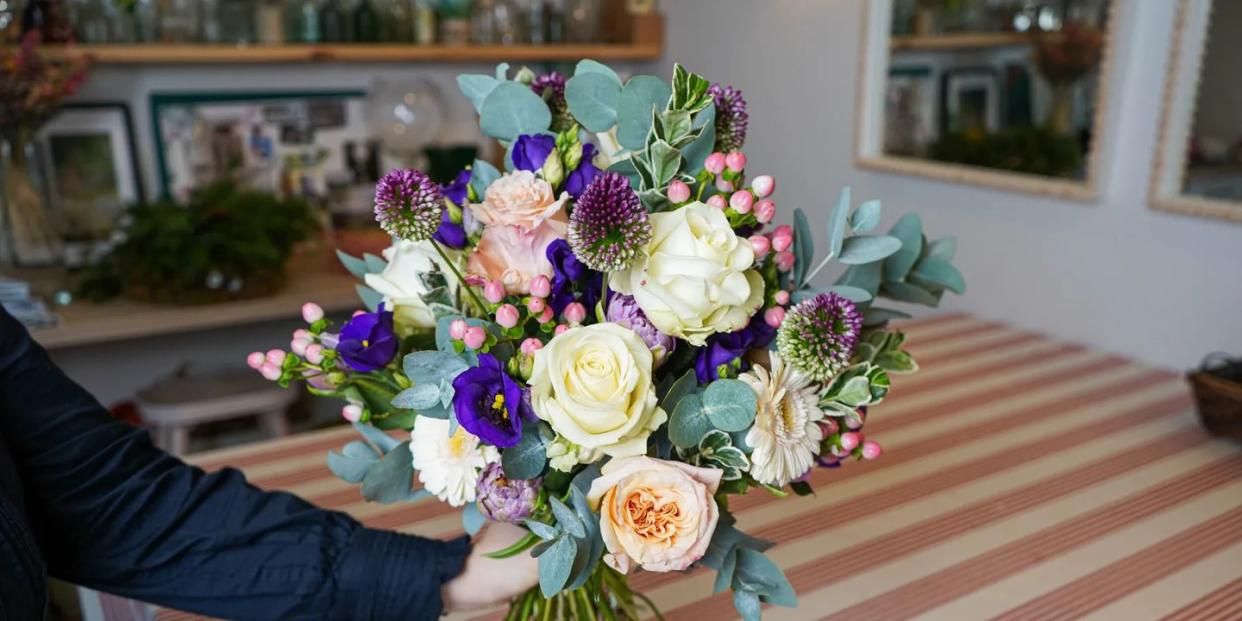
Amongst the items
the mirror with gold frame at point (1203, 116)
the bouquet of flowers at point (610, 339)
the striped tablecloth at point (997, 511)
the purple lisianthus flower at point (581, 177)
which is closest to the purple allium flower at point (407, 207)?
the bouquet of flowers at point (610, 339)

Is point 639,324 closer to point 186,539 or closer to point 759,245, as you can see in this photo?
point 759,245

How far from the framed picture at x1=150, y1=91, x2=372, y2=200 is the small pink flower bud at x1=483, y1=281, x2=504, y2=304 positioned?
2.16 metres

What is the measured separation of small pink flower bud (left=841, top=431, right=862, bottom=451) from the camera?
671mm

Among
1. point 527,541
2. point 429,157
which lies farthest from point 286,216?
point 527,541

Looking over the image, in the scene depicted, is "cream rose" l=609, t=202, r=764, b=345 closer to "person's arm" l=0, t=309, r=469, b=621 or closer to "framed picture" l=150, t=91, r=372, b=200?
"person's arm" l=0, t=309, r=469, b=621

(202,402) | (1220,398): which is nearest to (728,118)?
(1220,398)

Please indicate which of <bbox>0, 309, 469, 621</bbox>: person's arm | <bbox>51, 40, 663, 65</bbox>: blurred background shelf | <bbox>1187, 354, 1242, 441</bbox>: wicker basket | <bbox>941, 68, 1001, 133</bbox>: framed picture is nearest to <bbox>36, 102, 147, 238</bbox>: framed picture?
<bbox>51, 40, 663, 65</bbox>: blurred background shelf

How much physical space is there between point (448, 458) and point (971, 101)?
1529 mm

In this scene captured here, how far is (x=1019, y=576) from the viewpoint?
96cm

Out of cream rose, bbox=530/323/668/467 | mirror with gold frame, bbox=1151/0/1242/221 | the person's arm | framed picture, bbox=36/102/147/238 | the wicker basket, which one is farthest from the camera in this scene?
framed picture, bbox=36/102/147/238

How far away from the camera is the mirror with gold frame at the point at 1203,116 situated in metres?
1.41

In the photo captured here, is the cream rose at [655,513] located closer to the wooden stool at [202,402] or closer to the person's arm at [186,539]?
the person's arm at [186,539]

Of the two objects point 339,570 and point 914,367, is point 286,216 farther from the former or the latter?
point 914,367

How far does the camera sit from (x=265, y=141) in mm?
2609
